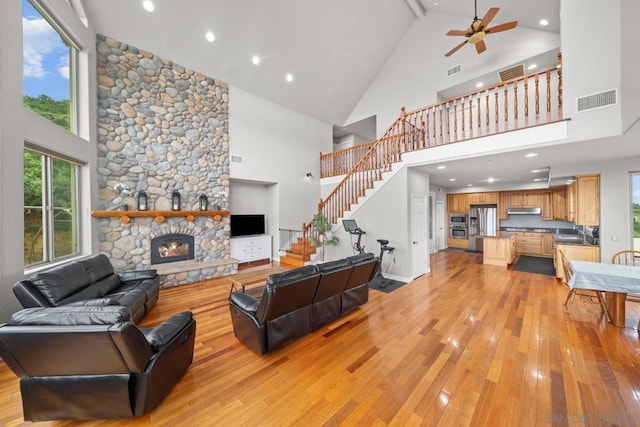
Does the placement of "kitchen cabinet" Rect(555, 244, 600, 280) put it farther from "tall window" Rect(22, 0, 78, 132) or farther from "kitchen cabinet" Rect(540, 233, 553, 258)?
"tall window" Rect(22, 0, 78, 132)

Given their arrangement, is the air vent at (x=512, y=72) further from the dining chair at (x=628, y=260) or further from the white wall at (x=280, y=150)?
the white wall at (x=280, y=150)

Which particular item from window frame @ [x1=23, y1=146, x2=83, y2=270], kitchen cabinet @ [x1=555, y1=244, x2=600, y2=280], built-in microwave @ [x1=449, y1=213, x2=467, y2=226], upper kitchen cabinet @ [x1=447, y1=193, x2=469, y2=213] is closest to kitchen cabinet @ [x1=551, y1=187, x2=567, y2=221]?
upper kitchen cabinet @ [x1=447, y1=193, x2=469, y2=213]

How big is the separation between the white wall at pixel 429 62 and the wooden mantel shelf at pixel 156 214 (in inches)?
242

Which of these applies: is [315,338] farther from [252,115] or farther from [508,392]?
[252,115]

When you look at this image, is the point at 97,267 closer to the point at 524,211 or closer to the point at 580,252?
the point at 580,252

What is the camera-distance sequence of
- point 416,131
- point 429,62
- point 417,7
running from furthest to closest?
point 429,62 < point 417,7 < point 416,131

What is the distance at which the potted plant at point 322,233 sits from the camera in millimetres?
6387

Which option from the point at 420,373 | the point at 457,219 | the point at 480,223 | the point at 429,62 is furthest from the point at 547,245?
the point at 420,373

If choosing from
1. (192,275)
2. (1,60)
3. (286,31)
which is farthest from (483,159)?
(1,60)

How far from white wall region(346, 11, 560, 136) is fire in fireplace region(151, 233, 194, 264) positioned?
7029 millimetres

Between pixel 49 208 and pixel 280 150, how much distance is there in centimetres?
535

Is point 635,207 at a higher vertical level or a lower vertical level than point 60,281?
higher

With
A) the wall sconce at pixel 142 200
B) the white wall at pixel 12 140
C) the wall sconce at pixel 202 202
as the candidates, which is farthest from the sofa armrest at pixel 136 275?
the wall sconce at pixel 202 202

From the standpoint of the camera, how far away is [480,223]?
902 centimetres
